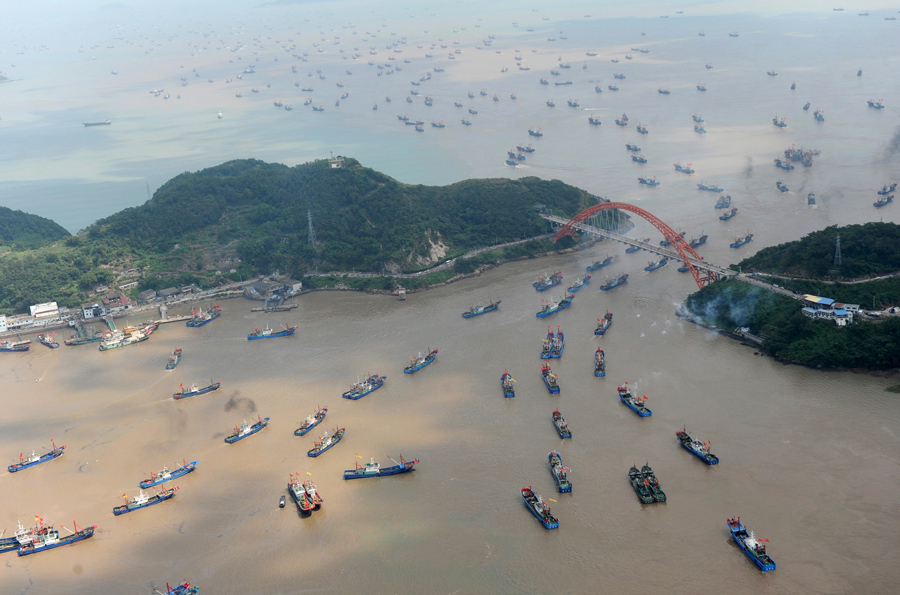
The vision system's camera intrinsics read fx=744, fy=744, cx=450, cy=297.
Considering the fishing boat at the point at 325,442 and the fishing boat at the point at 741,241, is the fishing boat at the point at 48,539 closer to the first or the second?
the fishing boat at the point at 325,442

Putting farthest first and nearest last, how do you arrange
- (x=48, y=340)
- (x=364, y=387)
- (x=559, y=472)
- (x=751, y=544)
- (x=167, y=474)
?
(x=48, y=340), (x=364, y=387), (x=167, y=474), (x=559, y=472), (x=751, y=544)

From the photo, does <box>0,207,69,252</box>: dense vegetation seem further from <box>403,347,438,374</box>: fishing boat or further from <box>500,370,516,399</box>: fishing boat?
<box>500,370,516,399</box>: fishing boat

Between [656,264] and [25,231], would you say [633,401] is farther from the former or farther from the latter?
[25,231]

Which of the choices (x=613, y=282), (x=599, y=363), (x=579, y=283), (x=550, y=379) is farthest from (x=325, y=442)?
(x=613, y=282)

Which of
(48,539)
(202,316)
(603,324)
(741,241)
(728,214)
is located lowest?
(48,539)

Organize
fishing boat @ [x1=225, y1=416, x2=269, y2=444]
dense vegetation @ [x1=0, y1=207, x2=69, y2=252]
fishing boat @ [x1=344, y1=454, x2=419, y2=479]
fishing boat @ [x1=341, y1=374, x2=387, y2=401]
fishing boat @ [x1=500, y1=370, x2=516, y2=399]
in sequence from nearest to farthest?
1. fishing boat @ [x1=344, y1=454, x2=419, y2=479]
2. fishing boat @ [x1=225, y1=416, x2=269, y2=444]
3. fishing boat @ [x1=500, y1=370, x2=516, y2=399]
4. fishing boat @ [x1=341, y1=374, x2=387, y2=401]
5. dense vegetation @ [x1=0, y1=207, x2=69, y2=252]

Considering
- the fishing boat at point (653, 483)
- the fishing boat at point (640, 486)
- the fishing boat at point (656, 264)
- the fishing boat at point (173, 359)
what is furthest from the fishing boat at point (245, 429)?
the fishing boat at point (656, 264)

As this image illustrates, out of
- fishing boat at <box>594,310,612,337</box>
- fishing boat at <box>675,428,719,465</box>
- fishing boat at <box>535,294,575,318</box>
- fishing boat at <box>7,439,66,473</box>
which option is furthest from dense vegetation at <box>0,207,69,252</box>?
fishing boat at <box>675,428,719,465</box>
